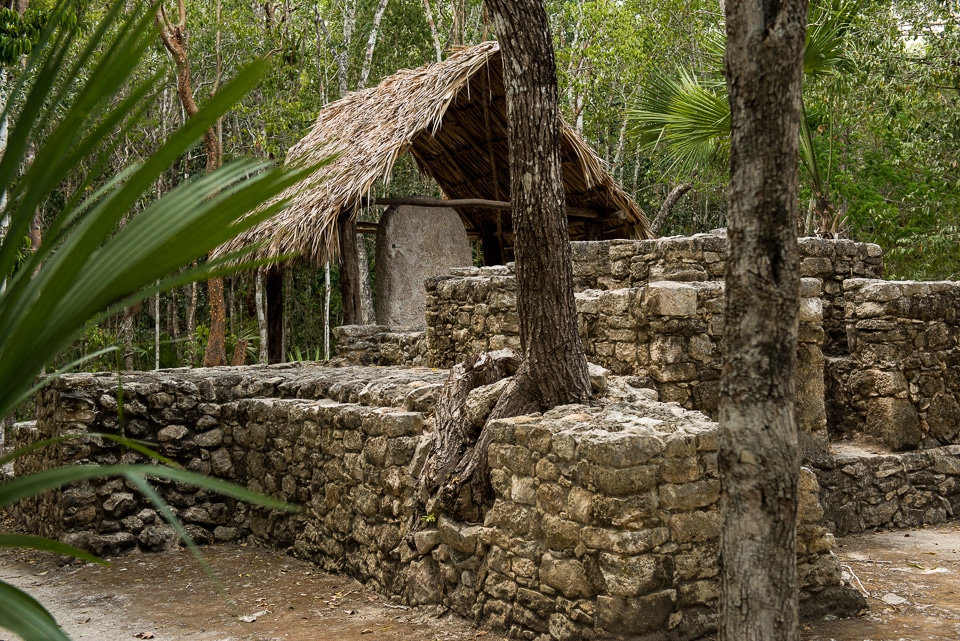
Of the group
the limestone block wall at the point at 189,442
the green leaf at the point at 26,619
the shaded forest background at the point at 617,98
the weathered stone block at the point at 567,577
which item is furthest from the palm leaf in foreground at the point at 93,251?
the limestone block wall at the point at 189,442

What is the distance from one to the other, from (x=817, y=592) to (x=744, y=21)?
312cm

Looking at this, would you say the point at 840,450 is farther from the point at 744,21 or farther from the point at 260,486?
the point at 744,21

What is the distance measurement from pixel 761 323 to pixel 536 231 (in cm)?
214

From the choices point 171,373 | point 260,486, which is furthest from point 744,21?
point 171,373

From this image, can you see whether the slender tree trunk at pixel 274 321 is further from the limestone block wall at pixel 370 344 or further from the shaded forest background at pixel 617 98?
the limestone block wall at pixel 370 344

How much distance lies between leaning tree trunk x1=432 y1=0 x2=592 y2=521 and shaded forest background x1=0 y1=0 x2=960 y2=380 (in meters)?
1.51

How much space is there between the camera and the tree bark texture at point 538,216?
4914 millimetres

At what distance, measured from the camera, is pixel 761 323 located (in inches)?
119

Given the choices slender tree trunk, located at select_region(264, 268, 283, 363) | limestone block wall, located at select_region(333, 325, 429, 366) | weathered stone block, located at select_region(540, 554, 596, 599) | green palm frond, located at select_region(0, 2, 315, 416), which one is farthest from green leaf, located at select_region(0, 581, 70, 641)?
slender tree trunk, located at select_region(264, 268, 283, 363)

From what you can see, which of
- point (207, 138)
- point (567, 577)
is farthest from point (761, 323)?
point (207, 138)

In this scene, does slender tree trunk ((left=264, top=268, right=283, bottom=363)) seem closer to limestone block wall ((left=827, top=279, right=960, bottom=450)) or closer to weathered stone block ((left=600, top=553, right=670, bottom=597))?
limestone block wall ((left=827, top=279, right=960, bottom=450))

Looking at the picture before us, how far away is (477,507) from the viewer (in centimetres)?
523

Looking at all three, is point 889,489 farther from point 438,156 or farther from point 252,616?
point 438,156

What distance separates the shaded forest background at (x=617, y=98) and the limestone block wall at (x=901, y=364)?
7.92ft
